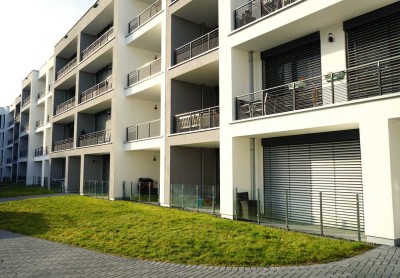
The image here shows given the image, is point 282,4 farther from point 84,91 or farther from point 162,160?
point 84,91

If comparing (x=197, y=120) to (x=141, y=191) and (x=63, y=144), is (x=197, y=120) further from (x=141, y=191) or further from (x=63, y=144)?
(x=63, y=144)

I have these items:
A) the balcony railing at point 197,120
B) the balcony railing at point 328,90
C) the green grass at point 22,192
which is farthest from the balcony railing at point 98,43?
the balcony railing at point 328,90

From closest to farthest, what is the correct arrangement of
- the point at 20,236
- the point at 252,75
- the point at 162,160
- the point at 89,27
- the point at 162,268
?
the point at 162,268, the point at 20,236, the point at 252,75, the point at 162,160, the point at 89,27

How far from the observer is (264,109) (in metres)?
13.4

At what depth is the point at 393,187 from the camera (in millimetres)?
9195

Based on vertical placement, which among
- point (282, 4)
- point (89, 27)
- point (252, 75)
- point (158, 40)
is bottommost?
point (252, 75)

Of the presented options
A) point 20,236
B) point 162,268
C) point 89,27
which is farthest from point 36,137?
point 162,268

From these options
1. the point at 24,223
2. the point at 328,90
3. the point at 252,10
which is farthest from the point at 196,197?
the point at 252,10

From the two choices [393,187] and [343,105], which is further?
[343,105]

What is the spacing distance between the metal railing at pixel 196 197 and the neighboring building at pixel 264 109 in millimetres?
54

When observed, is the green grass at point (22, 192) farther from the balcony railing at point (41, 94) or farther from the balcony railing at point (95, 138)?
the balcony railing at point (41, 94)

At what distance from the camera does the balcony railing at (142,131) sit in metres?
21.9

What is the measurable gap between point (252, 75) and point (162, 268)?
31.6 ft

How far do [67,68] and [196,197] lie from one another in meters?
24.9
